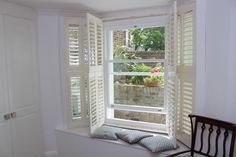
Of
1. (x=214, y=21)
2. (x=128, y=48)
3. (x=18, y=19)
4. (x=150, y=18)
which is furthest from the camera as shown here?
(x=128, y=48)

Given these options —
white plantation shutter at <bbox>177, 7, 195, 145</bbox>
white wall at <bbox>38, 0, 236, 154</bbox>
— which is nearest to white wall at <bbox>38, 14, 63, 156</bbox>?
white plantation shutter at <bbox>177, 7, 195, 145</bbox>

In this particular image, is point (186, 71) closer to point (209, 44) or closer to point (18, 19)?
point (209, 44)

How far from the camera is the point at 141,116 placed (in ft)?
9.66

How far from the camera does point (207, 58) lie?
1.94 meters

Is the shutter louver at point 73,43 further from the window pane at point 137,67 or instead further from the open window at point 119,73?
the window pane at point 137,67

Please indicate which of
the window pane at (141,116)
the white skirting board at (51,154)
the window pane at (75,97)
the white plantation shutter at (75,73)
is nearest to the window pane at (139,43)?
the white plantation shutter at (75,73)

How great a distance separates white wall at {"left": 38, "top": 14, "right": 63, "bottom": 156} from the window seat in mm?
138

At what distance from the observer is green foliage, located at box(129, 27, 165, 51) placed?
2746 millimetres

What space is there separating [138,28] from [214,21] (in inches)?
45.9

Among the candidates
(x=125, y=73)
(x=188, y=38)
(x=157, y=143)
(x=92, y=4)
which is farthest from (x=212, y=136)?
(x=92, y=4)

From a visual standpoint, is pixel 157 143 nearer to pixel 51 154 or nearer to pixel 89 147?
pixel 89 147

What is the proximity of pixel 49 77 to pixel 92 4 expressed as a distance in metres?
1.17

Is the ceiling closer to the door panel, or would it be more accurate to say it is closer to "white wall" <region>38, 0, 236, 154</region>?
"white wall" <region>38, 0, 236, 154</region>

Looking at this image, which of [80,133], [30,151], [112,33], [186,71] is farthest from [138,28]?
[30,151]
